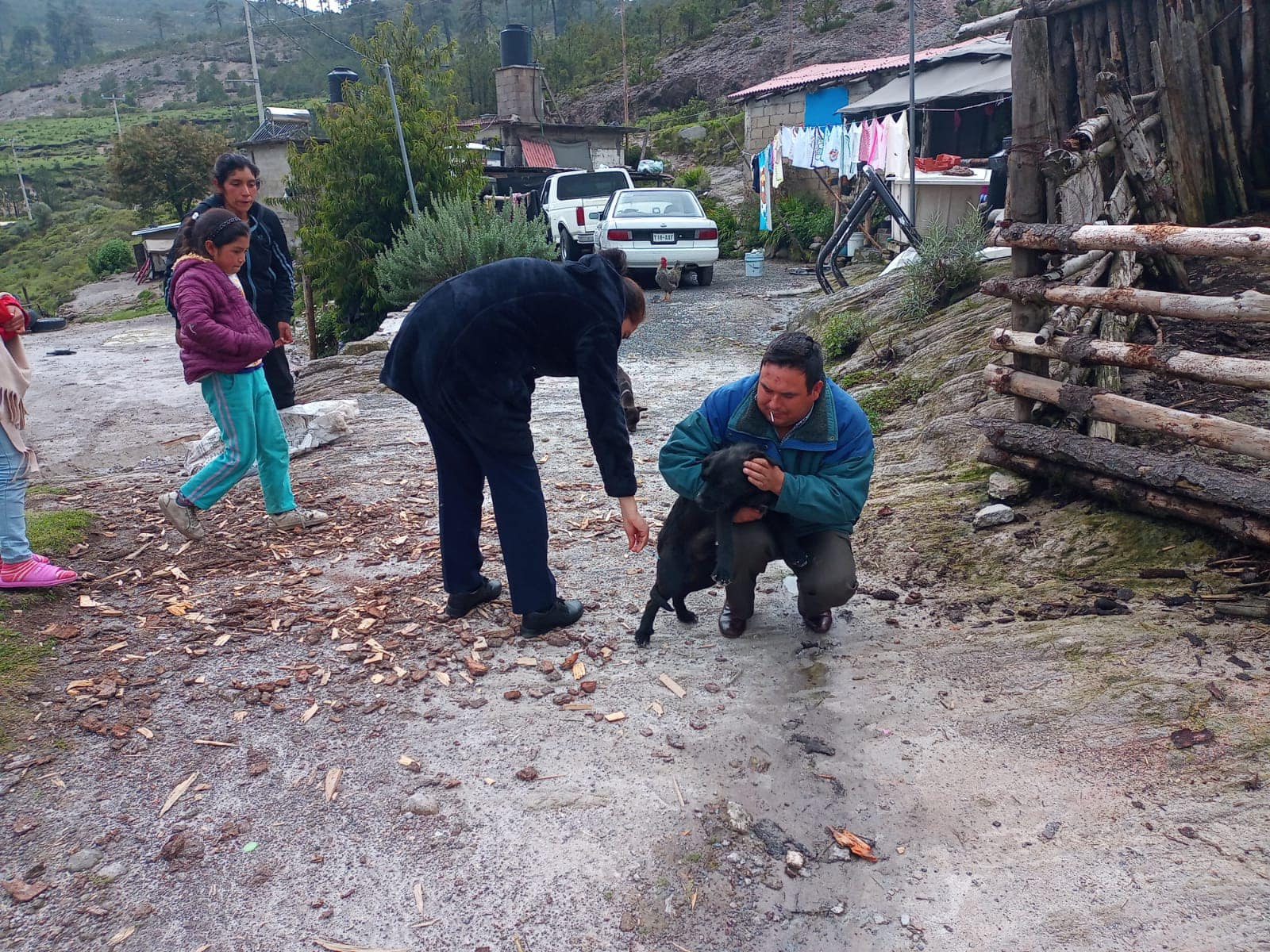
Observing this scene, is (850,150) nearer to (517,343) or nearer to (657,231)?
(657,231)

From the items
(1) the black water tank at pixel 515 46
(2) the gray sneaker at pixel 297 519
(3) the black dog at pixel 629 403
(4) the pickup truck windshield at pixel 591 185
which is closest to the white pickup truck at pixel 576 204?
(4) the pickup truck windshield at pixel 591 185

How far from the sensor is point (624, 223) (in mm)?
14328

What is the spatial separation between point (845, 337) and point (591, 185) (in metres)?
10.6

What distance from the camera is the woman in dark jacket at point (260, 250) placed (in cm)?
511

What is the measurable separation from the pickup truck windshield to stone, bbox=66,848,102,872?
1593 cm

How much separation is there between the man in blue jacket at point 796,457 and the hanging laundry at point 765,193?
17.2 metres

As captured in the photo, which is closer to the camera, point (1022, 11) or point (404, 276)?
point (1022, 11)

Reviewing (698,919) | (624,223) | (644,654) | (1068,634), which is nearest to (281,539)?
(644,654)

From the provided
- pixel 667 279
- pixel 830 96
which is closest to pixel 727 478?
pixel 667 279

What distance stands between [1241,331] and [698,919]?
443 centimetres

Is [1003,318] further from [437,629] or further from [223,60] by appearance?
[223,60]

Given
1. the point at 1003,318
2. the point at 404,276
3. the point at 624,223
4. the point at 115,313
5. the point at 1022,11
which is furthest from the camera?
the point at 115,313

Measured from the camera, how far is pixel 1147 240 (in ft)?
12.6

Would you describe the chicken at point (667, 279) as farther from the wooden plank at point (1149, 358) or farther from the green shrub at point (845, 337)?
the wooden plank at point (1149, 358)
